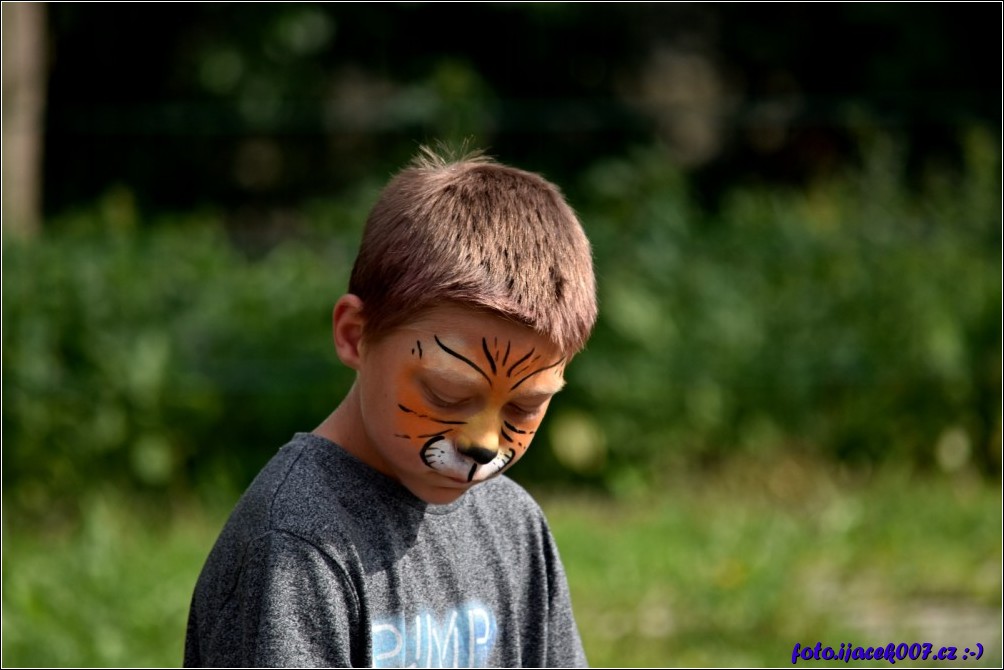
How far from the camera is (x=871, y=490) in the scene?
4.98 metres

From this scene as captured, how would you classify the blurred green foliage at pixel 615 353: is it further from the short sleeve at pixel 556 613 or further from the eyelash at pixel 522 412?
the eyelash at pixel 522 412

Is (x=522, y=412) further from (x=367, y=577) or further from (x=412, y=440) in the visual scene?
(x=367, y=577)

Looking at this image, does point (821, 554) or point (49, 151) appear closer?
point (821, 554)

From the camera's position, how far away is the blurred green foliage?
4750 mm

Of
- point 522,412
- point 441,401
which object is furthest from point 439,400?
point 522,412

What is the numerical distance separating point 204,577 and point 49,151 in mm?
5813

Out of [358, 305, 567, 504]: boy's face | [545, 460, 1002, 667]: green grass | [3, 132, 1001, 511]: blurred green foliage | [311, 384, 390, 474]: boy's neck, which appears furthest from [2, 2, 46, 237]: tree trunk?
[358, 305, 567, 504]: boy's face

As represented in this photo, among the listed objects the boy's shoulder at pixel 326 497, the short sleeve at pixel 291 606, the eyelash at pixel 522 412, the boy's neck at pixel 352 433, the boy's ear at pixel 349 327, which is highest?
the boy's ear at pixel 349 327

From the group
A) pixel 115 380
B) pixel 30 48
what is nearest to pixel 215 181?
pixel 30 48

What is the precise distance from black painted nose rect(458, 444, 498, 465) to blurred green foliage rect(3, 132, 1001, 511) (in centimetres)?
317

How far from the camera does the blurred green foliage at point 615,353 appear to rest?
4750 mm

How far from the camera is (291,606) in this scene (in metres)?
1.71

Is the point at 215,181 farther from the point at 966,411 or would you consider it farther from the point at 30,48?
the point at 966,411

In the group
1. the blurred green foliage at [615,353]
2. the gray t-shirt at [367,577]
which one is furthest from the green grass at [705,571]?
the gray t-shirt at [367,577]
